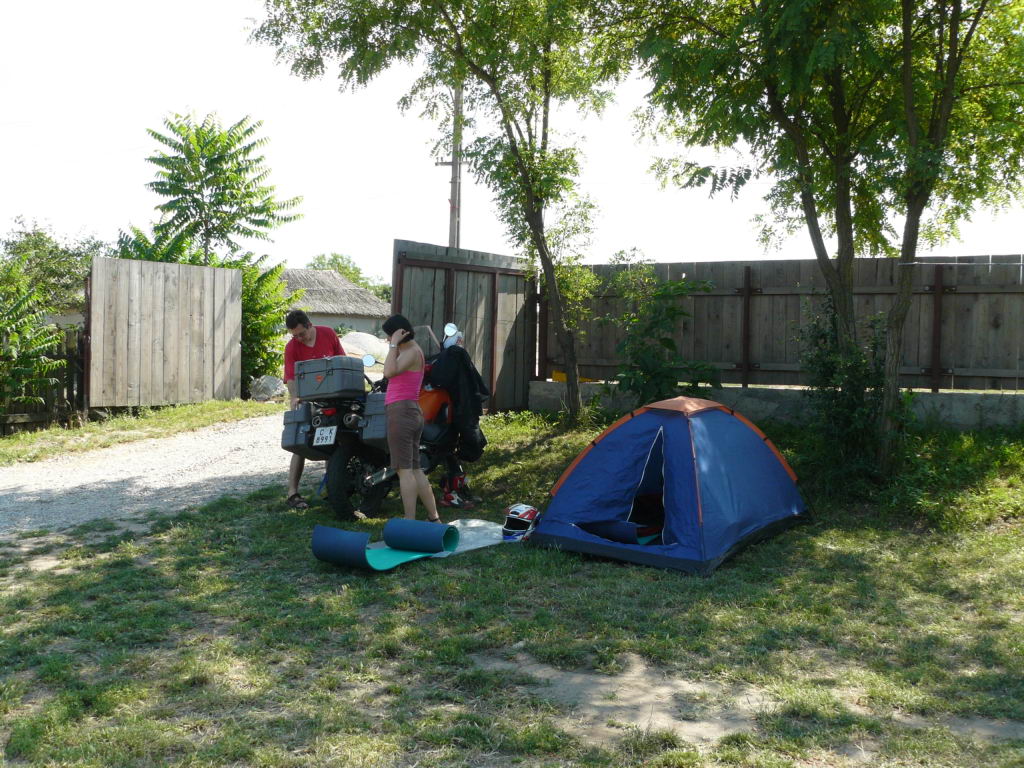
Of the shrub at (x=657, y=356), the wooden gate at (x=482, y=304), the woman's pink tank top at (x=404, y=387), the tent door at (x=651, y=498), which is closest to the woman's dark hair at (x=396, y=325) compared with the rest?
the woman's pink tank top at (x=404, y=387)

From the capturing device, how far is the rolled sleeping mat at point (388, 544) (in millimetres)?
5582

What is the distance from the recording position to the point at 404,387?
6.68m

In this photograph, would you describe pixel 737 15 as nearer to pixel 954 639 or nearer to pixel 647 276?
pixel 647 276

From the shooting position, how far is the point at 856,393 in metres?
7.85

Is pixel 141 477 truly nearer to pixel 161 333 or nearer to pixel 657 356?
pixel 161 333

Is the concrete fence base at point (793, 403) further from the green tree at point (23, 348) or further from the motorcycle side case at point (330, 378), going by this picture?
the green tree at point (23, 348)

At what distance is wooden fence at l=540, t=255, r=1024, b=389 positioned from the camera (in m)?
9.26

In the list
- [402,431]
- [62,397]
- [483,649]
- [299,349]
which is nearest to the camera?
[483,649]

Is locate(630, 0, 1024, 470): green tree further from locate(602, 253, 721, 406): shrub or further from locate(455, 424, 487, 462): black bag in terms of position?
locate(455, 424, 487, 462): black bag

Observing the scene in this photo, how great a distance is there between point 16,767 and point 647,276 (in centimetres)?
830

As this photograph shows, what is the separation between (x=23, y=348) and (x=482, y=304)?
5.97 metres

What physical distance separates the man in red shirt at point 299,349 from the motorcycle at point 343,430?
1.11 feet

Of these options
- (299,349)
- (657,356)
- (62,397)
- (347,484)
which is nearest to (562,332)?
(657,356)

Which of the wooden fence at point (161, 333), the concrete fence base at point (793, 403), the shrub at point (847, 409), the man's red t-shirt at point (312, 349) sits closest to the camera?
the man's red t-shirt at point (312, 349)
